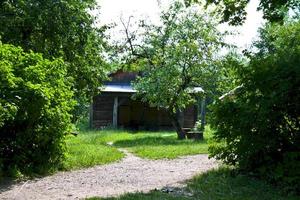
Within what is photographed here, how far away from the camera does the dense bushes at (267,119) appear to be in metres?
8.43

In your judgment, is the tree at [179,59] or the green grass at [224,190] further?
the tree at [179,59]

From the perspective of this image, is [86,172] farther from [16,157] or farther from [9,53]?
[9,53]

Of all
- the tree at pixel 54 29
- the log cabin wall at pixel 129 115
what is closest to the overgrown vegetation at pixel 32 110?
the tree at pixel 54 29

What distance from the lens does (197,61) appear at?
2380 centimetres

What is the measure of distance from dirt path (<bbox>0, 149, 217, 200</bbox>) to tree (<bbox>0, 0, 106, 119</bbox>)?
624 centimetres

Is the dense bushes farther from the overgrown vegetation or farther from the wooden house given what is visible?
the wooden house

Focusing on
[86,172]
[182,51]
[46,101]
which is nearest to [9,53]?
[46,101]

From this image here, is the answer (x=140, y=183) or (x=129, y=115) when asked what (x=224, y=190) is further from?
(x=129, y=115)

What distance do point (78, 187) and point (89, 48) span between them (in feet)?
35.1

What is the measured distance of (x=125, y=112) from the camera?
34.8m

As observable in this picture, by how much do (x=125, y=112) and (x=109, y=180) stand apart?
2564cm

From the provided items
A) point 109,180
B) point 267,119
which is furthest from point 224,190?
point 109,180

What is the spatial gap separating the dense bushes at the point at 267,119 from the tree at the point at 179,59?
14006 millimetres

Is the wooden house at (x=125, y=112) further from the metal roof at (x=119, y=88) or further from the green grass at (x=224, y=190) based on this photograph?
the green grass at (x=224, y=190)
